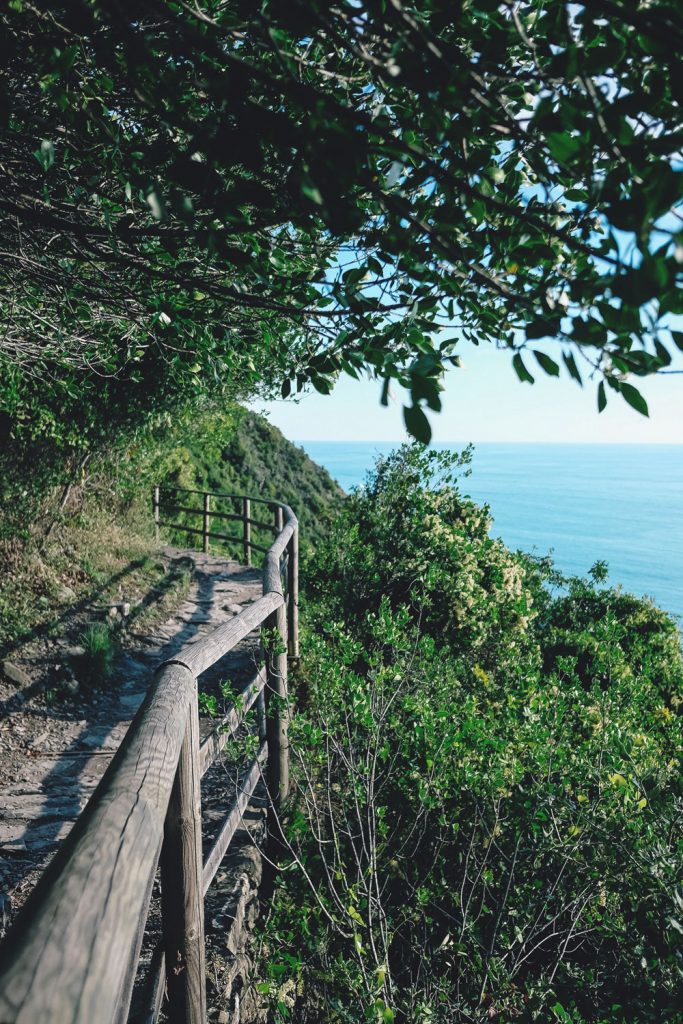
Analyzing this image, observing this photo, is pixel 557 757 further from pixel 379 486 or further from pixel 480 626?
pixel 379 486

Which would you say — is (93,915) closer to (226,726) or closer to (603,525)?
(226,726)

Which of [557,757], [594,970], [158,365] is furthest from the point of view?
[158,365]

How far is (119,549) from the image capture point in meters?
9.20

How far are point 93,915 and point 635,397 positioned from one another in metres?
1.60

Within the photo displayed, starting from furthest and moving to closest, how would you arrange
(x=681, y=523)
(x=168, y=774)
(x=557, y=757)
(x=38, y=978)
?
(x=681, y=523) → (x=557, y=757) → (x=168, y=774) → (x=38, y=978)

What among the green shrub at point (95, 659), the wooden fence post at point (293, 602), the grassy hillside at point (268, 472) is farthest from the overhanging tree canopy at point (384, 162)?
the grassy hillside at point (268, 472)

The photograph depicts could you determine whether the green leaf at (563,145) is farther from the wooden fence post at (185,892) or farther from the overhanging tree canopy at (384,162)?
the wooden fence post at (185,892)

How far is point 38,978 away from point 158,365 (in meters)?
8.55

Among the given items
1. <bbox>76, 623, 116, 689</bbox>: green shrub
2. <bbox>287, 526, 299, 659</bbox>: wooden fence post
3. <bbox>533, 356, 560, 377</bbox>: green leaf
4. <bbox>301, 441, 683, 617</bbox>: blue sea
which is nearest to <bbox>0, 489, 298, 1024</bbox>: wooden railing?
<bbox>533, 356, 560, 377</bbox>: green leaf

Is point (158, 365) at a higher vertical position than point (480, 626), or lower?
higher

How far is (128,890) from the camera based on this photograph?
83 centimetres

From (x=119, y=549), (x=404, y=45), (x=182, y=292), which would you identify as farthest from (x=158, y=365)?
(x=404, y=45)

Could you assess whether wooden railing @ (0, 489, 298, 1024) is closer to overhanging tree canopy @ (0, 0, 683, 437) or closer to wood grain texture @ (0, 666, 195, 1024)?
wood grain texture @ (0, 666, 195, 1024)

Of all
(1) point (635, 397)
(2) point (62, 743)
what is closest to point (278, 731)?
(2) point (62, 743)
